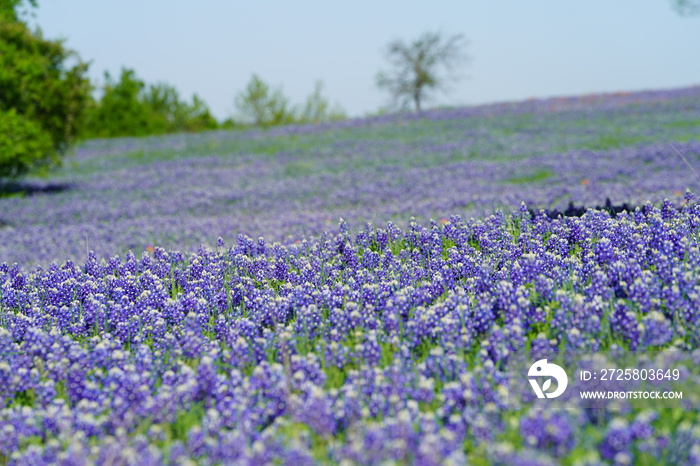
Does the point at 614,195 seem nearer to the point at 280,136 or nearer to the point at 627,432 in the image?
the point at 627,432

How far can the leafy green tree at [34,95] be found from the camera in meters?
18.3

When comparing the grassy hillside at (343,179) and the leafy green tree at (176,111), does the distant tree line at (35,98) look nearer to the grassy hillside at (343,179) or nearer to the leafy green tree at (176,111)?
the grassy hillside at (343,179)

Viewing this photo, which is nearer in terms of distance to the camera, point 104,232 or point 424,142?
point 104,232

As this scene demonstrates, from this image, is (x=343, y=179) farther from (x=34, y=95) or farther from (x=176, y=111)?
(x=176, y=111)

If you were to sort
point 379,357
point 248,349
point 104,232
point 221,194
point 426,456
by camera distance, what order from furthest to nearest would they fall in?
point 221,194
point 104,232
point 248,349
point 379,357
point 426,456

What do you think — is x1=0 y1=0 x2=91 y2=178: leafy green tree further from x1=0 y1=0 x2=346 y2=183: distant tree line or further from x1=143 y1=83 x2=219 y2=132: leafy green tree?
x1=143 y1=83 x2=219 y2=132: leafy green tree

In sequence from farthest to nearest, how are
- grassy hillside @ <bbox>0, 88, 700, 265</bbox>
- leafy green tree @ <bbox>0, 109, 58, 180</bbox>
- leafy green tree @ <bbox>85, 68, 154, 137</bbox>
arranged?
leafy green tree @ <bbox>85, 68, 154, 137</bbox> → leafy green tree @ <bbox>0, 109, 58, 180</bbox> → grassy hillside @ <bbox>0, 88, 700, 265</bbox>

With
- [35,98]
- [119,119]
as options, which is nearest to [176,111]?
[119,119]

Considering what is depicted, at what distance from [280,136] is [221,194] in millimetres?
16739

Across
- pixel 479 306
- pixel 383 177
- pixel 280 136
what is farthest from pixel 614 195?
pixel 280 136

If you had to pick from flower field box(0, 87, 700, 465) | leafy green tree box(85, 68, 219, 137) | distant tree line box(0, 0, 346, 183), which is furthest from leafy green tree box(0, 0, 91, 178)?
leafy green tree box(85, 68, 219, 137)

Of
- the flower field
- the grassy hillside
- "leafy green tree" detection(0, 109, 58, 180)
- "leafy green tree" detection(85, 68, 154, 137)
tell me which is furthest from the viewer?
"leafy green tree" detection(85, 68, 154, 137)

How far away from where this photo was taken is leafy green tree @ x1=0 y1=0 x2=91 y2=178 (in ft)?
59.9

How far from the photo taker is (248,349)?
4527 mm
